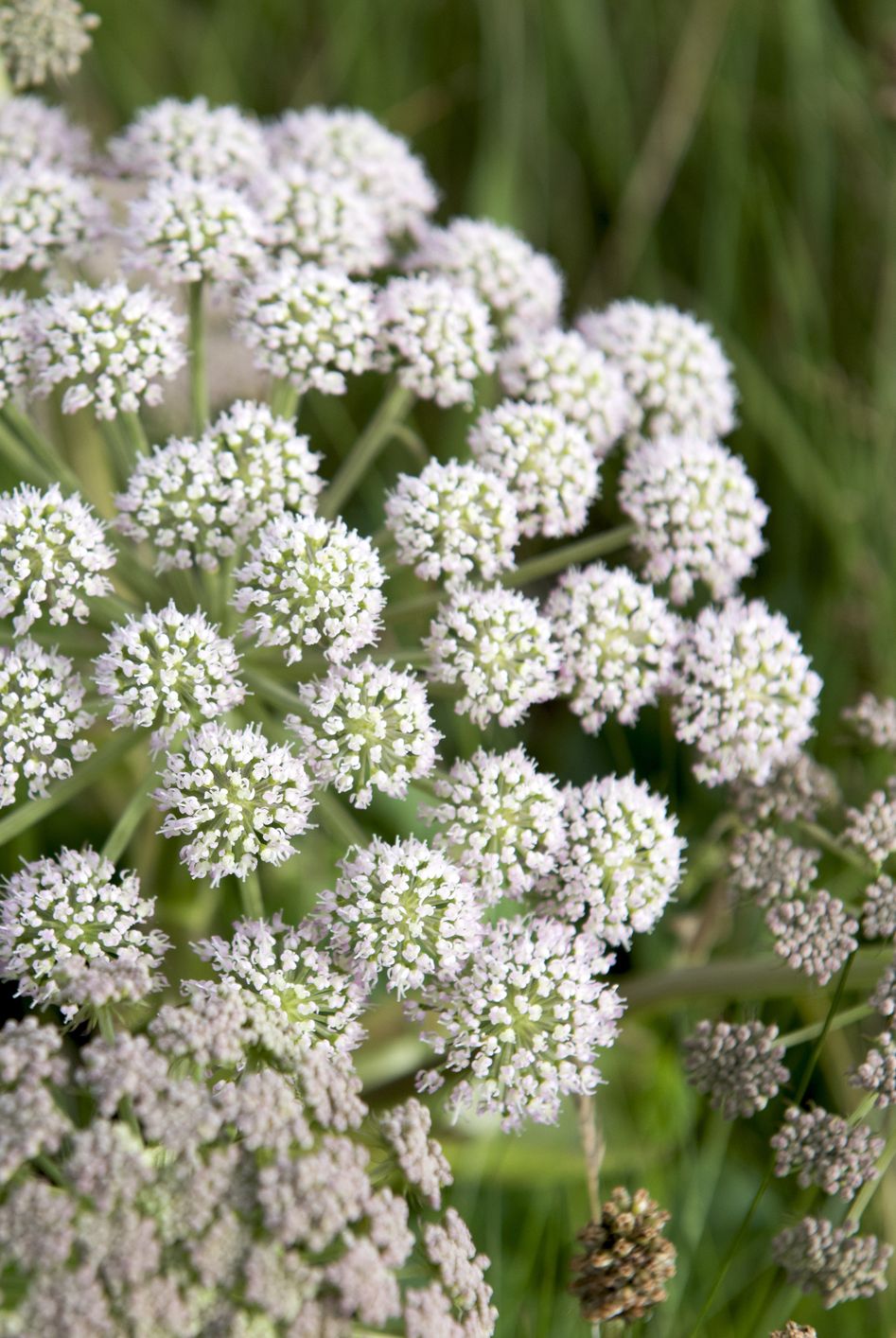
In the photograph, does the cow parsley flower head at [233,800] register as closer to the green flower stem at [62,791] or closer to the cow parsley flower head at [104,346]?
the green flower stem at [62,791]

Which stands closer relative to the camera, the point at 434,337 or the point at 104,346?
the point at 104,346

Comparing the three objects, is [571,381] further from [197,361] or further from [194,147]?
[194,147]

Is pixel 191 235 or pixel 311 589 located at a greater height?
pixel 191 235

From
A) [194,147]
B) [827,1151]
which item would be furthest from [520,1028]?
[194,147]

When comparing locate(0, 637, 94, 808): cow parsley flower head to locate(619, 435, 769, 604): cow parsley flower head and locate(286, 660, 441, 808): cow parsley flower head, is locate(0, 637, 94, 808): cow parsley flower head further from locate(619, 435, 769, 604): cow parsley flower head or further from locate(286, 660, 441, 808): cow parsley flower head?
locate(619, 435, 769, 604): cow parsley flower head

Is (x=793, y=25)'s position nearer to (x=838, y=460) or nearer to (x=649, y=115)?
(x=649, y=115)

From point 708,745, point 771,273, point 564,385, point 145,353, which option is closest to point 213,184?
point 145,353

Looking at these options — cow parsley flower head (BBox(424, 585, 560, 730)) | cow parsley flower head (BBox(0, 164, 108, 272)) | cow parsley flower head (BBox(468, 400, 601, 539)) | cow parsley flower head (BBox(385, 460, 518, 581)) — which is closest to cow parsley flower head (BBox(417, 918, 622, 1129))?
cow parsley flower head (BBox(424, 585, 560, 730))
